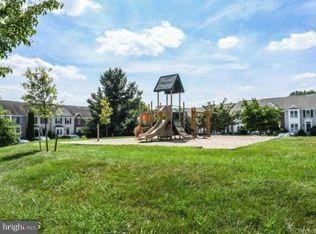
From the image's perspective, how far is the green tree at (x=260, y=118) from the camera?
→ 4281cm

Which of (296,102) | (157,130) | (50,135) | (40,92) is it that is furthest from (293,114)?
(40,92)

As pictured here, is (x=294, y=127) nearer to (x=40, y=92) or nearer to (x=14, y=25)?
(x=40, y=92)

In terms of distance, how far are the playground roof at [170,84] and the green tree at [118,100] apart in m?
22.5

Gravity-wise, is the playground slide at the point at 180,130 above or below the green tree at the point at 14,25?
below

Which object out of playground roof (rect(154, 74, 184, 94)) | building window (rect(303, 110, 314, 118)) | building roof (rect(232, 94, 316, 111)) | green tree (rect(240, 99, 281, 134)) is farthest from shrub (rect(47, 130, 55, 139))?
building window (rect(303, 110, 314, 118))

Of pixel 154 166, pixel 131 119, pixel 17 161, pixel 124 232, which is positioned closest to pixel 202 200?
pixel 124 232

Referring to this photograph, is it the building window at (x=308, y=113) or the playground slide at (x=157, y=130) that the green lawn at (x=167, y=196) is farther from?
the building window at (x=308, y=113)

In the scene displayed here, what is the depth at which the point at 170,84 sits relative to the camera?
24234 mm

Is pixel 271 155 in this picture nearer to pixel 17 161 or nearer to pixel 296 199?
pixel 296 199

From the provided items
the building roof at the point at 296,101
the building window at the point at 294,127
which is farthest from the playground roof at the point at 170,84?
the building window at the point at 294,127

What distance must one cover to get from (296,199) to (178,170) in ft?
9.49

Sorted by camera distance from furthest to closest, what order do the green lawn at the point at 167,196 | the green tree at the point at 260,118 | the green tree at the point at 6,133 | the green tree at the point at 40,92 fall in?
the green tree at the point at 260,118 → the green tree at the point at 6,133 → the green tree at the point at 40,92 → the green lawn at the point at 167,196

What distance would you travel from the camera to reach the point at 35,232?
622 cm

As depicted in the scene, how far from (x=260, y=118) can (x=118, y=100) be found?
724 inches
